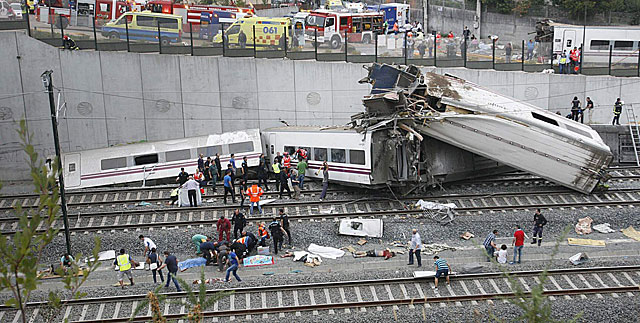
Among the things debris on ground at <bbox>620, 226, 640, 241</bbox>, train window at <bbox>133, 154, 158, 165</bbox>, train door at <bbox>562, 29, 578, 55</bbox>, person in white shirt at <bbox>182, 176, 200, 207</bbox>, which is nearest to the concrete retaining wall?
train window at <bbox>133, 154, 158, 165</bbox>

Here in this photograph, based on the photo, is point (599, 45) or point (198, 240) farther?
point (599, 45)

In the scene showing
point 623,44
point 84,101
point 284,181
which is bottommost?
point 284,181

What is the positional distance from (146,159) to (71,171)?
3040 mm

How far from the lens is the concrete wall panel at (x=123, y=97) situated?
31.7 metres

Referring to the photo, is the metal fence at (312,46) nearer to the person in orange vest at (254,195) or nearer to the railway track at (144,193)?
the railway track at (144,193)

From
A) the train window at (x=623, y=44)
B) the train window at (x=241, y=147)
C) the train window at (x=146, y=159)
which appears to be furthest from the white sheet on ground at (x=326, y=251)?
the train window at (x=623, y=44)

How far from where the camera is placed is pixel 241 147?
29625 mm

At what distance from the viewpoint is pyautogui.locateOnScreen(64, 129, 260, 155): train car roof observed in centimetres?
2903

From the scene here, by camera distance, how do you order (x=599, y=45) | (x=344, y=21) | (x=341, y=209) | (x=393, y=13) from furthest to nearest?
(x=393, y=13), (x=344, y=21), (x=599, y=45), (x=341, y=209)

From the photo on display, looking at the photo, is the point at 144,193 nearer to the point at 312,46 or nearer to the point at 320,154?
the point at 320,154

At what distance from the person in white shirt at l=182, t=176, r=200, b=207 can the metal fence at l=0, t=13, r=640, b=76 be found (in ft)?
31.2

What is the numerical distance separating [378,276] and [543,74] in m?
19.4

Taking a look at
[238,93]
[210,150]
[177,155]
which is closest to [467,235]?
[210,150]

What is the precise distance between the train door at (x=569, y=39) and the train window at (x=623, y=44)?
2399 mm
